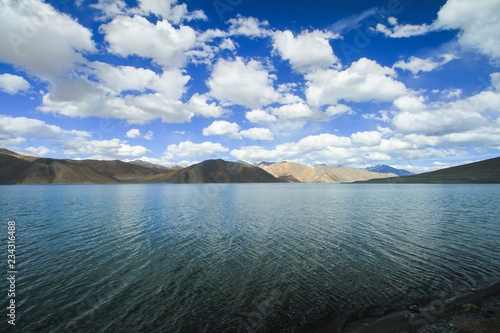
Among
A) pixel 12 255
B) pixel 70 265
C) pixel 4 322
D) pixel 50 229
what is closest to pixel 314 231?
pixel 70 265

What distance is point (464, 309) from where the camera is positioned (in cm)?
1300

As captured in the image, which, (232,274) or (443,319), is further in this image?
(232,274)

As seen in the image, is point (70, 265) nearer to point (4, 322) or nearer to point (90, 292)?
point (90, 292)

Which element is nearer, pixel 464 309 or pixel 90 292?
pixel 464 309

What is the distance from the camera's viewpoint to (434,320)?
12.3 metres

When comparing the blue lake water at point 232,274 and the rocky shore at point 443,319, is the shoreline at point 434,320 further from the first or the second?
the blue lake water at point 232,274

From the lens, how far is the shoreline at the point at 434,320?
1133 cm

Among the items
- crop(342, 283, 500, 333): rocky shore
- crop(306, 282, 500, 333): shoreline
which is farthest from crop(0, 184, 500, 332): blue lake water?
crop(342, 283, 500, 333): rocky shore

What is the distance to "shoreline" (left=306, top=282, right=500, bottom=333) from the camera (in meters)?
11.3

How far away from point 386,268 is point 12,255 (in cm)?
3279

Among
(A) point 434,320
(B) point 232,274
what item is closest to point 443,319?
(A) point 434,320

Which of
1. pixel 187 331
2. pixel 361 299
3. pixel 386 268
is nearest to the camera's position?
pixel 187 331

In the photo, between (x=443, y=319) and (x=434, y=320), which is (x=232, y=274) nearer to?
(x=434, y=320)

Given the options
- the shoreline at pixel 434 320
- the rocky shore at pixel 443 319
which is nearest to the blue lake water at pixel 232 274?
the shoreline at pixel 434 320
